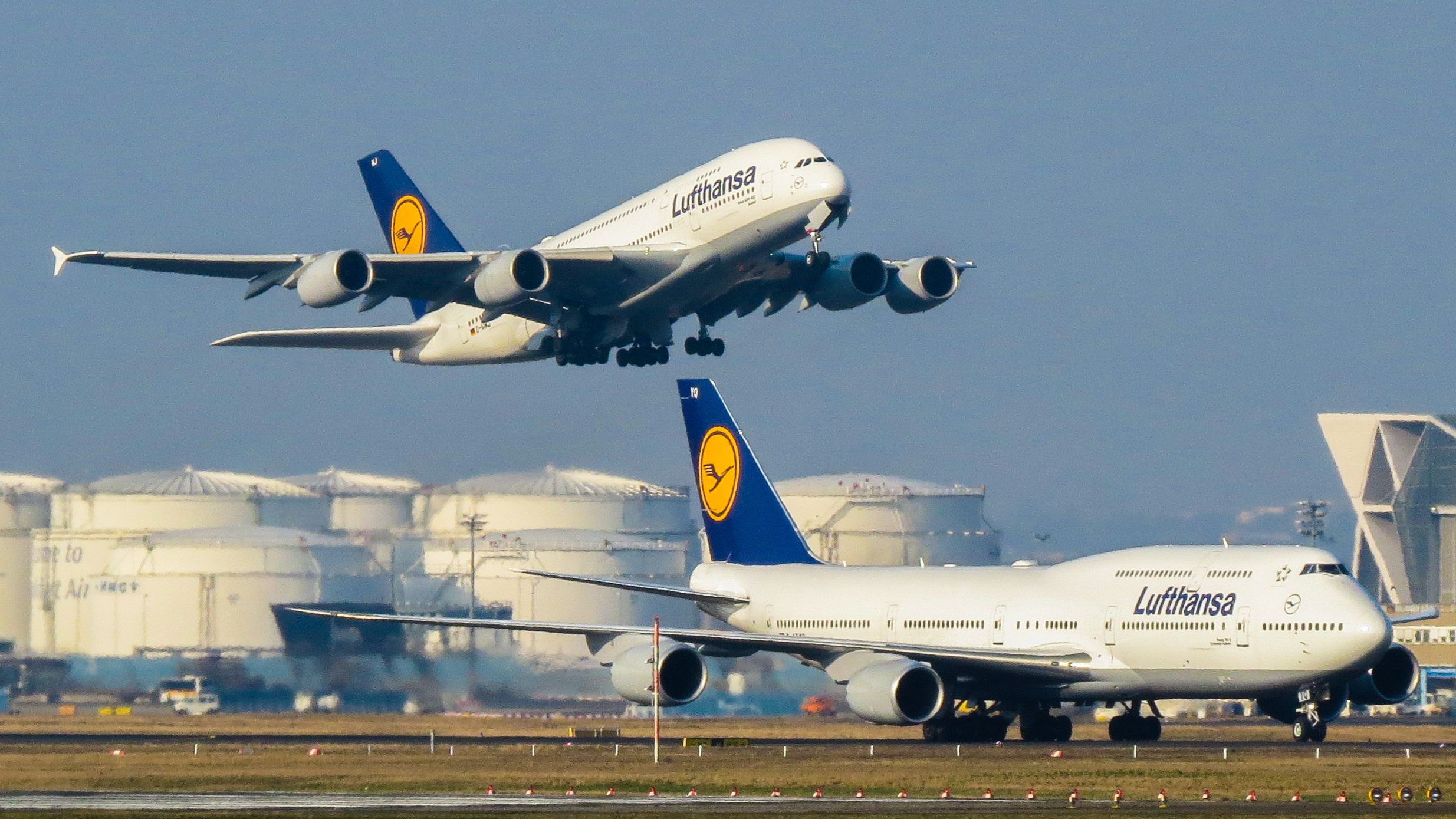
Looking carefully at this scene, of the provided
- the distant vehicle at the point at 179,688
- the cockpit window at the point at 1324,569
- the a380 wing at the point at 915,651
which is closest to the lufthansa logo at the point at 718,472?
the a380 wing at the point at 915,651

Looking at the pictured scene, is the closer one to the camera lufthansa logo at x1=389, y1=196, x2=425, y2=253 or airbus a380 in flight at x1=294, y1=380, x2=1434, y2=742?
airbus a380 in flight at x1=294, y1=380, x2=1434, y2=742

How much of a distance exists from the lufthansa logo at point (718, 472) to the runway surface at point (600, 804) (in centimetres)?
2203

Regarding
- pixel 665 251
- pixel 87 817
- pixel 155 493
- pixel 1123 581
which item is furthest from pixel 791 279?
pixel 155 493

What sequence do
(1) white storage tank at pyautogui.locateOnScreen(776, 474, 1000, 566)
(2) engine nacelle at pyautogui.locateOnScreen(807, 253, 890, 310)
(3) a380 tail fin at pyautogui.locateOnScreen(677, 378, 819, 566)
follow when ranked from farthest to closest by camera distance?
(1) white storage tank at pyautogui.locateOnScreen(776, 474, 1000, 566)
(3) a380 tail fin at pyautogui.locateOnScreen(677, 378, 819, 566)
(2) engine nacelle at pyautogui.locateOnScreen(807, 253, 890, 310)

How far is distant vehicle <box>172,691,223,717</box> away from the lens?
62344 millimetres

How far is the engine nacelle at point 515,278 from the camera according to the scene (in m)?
46.4

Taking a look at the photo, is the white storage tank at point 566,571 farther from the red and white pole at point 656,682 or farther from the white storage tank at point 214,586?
the red and white pole at point 656,682

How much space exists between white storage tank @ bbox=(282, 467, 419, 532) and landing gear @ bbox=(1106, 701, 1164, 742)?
37054 millimetres

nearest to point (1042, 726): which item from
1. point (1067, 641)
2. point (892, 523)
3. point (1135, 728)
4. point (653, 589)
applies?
point (1135, 728)

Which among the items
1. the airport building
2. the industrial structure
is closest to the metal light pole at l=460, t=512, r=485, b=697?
the industrial structure

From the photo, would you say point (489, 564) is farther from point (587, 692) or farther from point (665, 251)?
point (665, 251)

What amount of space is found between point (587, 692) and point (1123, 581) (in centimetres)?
2100

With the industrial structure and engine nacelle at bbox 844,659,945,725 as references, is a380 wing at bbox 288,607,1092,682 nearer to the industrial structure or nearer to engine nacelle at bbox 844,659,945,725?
engine nacelle at bbox 844,659,945,725

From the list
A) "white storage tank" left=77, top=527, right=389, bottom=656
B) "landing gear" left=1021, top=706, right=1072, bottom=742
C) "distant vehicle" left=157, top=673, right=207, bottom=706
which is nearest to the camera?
"landing gear" left=1021, top=706, right=1072, bottom=742
